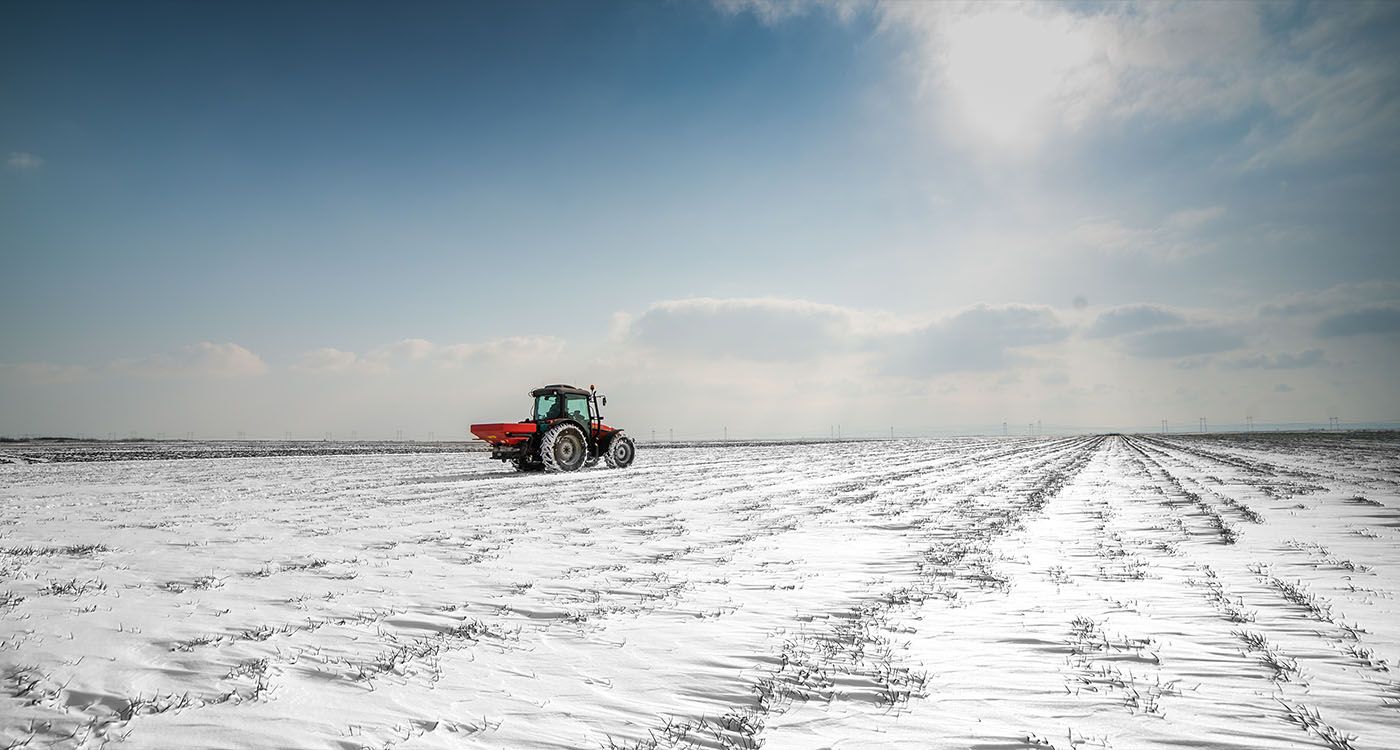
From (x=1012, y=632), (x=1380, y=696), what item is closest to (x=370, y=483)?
(x=1012, y=632)

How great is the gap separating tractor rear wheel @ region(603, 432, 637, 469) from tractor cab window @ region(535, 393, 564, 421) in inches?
85.5

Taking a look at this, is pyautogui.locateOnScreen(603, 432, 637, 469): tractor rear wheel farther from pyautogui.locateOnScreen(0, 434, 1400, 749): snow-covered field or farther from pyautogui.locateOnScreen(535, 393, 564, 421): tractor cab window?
pyautogui.locateOnScreen(0, 434, 1400, 749): snow-covered field

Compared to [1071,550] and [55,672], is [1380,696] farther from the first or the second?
[55,672]

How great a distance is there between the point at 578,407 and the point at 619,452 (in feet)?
7.31

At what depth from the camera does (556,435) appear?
18875 millimetres

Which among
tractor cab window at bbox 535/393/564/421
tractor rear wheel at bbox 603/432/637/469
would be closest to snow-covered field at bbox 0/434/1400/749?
tractor cab window at bbox 535/393/564/421

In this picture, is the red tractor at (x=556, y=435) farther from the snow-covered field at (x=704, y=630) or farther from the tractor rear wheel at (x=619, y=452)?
the snow-covered field at (x=704, y=630)

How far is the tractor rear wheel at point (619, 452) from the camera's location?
2094cm

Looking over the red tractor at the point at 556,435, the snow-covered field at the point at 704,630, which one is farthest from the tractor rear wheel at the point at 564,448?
the snow-covered field at the point at 704,630

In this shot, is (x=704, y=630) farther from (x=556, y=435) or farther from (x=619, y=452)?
(x=619, y=452)

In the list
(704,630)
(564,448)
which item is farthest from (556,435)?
(704,630)

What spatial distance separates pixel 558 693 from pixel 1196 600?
4.97 meters

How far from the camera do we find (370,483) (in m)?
16.9

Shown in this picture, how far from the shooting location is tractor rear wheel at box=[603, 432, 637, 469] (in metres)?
20.9
